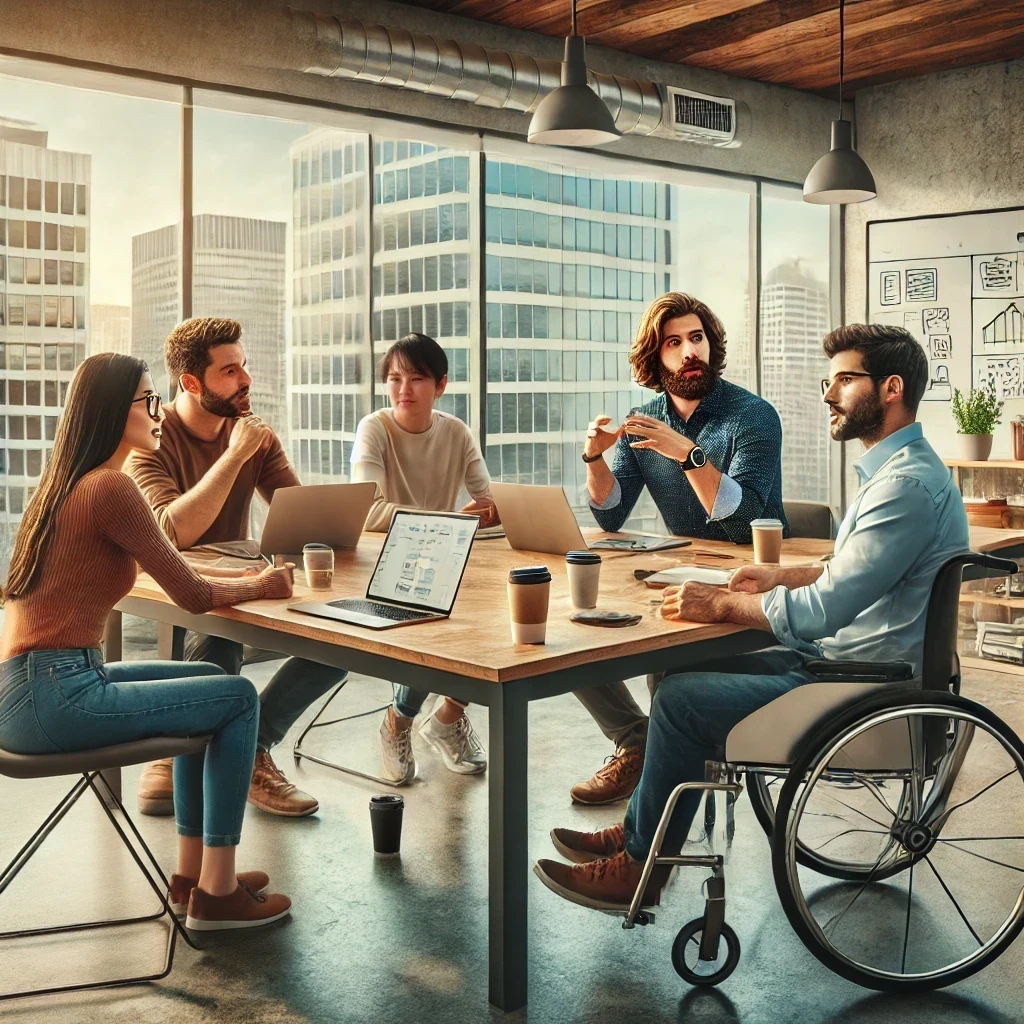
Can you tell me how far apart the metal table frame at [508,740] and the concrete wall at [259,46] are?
10.4 feet

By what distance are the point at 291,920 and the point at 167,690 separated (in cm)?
65

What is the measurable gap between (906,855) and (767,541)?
2.78ft

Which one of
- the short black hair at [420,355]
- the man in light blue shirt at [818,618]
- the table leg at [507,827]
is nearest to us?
the table leg at [507,827]

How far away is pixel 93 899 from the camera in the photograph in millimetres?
2787

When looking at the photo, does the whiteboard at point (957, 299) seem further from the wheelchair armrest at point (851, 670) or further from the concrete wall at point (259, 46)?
the wheelchair armrest at point (851, 670)

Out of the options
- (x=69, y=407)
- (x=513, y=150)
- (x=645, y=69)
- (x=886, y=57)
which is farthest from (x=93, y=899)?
(x=886, y=57)

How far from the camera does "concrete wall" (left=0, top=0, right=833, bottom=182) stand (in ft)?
14.6

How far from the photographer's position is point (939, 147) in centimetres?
661

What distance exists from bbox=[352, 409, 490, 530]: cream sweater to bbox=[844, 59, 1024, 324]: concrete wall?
3.46 m

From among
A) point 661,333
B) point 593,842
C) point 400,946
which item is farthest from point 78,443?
point 661,333

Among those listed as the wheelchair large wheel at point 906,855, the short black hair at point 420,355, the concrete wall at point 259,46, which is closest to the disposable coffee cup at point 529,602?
the wheelchair large wheel at point 906,855

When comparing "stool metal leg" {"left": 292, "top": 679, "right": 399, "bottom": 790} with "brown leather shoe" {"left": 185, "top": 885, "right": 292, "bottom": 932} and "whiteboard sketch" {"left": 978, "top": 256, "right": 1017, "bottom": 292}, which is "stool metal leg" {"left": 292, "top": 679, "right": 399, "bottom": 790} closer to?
"brown leather shoe" {"left": 185, "top": 885, "right": 292, "bottom": 932}

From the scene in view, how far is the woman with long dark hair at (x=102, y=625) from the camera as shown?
229 cm

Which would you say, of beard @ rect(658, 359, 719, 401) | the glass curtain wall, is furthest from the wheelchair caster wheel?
the glass curtain wall
